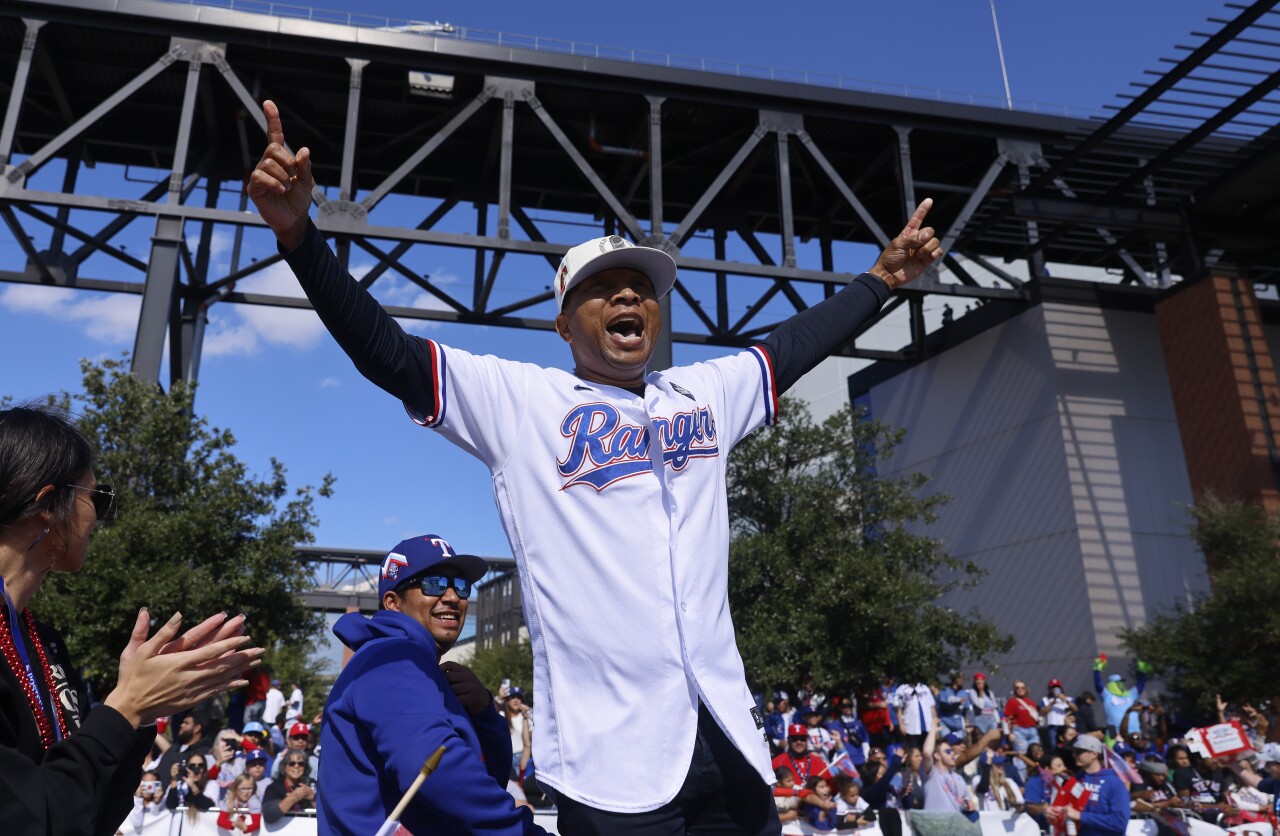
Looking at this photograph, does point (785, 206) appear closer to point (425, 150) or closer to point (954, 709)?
point (425, 150)

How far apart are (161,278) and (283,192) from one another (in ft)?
59.8

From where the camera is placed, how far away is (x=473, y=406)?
223cm

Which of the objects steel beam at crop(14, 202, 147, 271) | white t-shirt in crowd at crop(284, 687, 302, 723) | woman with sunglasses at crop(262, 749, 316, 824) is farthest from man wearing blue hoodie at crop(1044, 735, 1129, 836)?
steel beam at crop(14, 202, 147, 271)

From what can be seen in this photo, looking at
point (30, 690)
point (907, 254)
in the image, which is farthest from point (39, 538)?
point (907, 254)

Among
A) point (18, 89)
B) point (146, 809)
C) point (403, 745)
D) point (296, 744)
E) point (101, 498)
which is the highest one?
point (18, 89)

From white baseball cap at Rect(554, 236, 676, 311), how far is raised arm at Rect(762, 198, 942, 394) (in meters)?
0.47

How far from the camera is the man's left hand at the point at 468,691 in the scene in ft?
9.11

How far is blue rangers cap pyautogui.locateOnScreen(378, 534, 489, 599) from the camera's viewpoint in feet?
10.7

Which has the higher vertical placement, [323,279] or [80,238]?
[80,238]

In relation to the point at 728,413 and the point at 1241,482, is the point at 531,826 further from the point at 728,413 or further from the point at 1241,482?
the point at 1241,482

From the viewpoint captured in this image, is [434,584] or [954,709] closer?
[434,584]

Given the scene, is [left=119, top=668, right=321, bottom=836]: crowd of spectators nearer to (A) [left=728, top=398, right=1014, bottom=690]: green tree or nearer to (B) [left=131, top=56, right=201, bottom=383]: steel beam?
(B) [left=131, top=56, right=201, bottom=383]: steel beam

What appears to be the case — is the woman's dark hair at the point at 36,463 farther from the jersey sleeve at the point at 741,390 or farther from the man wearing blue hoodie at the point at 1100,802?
the man wearing blue hoodie at the point at 1100,802

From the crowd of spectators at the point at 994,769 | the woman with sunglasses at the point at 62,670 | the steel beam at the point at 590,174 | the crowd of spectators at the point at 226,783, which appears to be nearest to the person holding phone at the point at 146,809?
the crowd of spectators at the point at 226,783
